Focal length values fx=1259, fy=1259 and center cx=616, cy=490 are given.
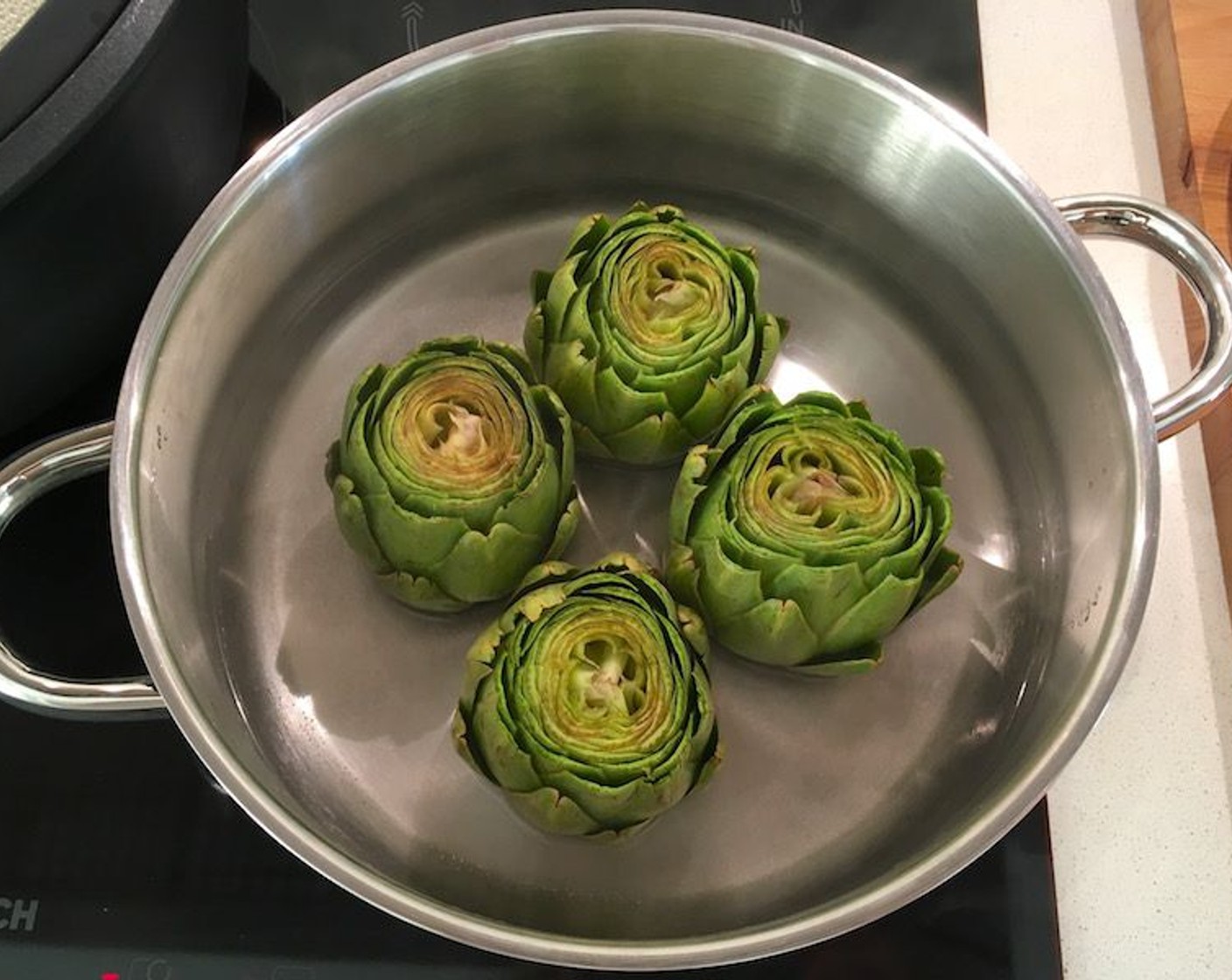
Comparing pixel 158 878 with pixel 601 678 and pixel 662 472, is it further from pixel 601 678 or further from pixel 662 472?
pixel 662 472

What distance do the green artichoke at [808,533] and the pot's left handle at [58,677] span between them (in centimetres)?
34

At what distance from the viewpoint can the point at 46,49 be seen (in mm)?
634

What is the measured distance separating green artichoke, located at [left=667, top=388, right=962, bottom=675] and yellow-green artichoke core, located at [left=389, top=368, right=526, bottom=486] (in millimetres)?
122

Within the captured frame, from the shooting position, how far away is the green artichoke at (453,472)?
801 mm

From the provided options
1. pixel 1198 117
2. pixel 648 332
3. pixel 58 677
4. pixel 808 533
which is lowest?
pixel 58 677

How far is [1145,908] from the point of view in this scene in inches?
31.6

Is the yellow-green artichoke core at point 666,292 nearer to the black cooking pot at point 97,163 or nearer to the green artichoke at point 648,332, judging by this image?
the green artichoke at point 648,332

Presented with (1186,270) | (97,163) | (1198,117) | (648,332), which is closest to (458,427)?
(648,332)

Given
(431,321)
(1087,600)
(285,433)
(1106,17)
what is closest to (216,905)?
(285,433)

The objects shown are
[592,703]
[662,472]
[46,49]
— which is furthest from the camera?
[662,472]

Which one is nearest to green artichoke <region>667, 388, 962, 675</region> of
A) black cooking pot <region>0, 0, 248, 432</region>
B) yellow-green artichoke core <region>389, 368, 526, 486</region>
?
yellow-green artichoke core <region>389, 368, 526, 486</region>

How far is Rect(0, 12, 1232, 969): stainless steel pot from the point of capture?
75 centimetres

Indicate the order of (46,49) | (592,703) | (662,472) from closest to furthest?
(46,49), (592,703), (662,472)

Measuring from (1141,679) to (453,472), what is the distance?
0.49m
